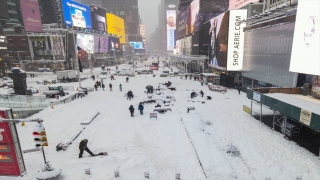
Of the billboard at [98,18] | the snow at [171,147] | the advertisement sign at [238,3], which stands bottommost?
the snow at [171,147]

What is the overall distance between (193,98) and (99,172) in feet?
66.7

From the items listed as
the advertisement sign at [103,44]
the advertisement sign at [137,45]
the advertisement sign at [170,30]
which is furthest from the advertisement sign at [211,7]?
the advertisement sign at [137,45]

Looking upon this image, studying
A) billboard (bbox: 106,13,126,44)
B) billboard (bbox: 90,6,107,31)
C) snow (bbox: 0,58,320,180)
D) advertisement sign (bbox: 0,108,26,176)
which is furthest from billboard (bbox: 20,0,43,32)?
advertisement sign (bbox: 0,108,26,176)

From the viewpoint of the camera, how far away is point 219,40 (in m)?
42.1

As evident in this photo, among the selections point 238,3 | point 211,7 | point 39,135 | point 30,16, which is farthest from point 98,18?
point 39,135

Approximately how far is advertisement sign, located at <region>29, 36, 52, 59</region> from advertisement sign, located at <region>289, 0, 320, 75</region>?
2980 inches

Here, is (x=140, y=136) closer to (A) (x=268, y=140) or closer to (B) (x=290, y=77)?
(A) (x=268, y=140)

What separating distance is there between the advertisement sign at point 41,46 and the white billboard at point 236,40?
64.5m

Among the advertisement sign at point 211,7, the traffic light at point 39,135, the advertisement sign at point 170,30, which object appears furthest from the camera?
the advertisement sign at point 170,30

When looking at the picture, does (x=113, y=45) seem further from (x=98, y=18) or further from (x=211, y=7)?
(x=211, y=7)

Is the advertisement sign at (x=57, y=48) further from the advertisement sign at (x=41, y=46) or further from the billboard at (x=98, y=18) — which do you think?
the billboard at (x=98, y=18)

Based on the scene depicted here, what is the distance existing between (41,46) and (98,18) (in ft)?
139

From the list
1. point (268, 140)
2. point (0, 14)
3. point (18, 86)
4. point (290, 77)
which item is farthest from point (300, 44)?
point (0, 14)

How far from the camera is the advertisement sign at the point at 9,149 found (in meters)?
6.52
